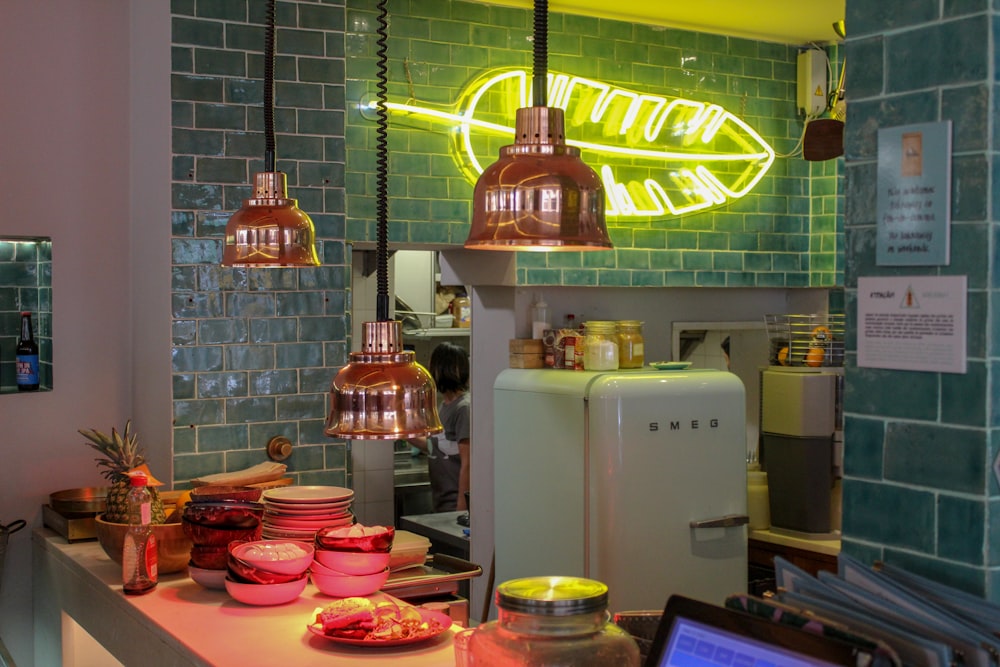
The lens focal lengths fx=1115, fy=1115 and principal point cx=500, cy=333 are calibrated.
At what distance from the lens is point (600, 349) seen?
530 cm

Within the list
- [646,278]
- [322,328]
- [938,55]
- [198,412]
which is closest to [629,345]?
[646,278]

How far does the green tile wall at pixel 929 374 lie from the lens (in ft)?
6.95

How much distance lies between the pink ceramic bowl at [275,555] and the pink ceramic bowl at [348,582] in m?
0.07

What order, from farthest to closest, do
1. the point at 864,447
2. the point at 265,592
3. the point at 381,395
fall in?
the point at 265,592 → the point at 381,395 → the point at 864,447

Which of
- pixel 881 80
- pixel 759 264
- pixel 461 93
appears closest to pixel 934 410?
pixel 881 80

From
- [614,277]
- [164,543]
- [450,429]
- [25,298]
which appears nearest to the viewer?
[164,543]

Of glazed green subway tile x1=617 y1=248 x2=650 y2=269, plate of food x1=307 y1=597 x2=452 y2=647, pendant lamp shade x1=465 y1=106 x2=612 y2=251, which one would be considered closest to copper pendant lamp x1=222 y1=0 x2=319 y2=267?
plate of food x1=307 y1=597 x2=452 y2=647

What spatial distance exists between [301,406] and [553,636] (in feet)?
10.8

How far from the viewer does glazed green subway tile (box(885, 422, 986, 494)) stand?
2133 millimetres

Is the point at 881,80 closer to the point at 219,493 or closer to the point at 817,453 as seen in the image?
the point at 219,493

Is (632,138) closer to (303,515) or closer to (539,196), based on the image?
(303,515)

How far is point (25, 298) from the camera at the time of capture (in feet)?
16.1

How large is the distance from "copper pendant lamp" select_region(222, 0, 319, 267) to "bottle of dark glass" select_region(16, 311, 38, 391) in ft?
5.50

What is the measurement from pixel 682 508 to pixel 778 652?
11.9ft
